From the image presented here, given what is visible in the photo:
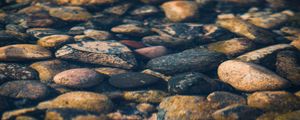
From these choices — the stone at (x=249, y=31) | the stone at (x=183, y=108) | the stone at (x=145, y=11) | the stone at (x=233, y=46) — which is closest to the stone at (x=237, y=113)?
the stone at (x=183, y=108)

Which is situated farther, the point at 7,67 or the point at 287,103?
the point at 7,67

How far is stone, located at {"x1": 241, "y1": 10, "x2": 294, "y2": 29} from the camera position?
6.74 metres

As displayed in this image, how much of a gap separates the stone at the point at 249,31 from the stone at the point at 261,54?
1.15ft

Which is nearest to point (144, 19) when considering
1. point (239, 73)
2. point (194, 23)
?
point (194, 23)

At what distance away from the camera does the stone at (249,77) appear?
4.50 m

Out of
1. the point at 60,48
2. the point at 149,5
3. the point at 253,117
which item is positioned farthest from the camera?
the point at 149,5

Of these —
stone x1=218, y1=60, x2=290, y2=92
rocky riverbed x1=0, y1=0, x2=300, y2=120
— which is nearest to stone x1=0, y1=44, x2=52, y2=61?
rocky riverbed x1=0, y1=0, x2=300, y2=120

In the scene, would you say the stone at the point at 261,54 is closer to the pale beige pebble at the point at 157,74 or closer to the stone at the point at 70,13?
the pale beige pebble at the point at 157,74

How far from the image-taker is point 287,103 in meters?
4.22

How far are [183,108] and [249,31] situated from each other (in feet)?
8.72

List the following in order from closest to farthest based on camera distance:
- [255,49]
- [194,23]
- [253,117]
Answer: [253,117] < [255,49] < [194,23]

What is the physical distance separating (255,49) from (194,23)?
148 cm

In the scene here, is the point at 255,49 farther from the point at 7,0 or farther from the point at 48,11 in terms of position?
the point at 7,0

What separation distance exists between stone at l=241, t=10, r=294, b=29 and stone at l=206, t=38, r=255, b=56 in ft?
3.70
